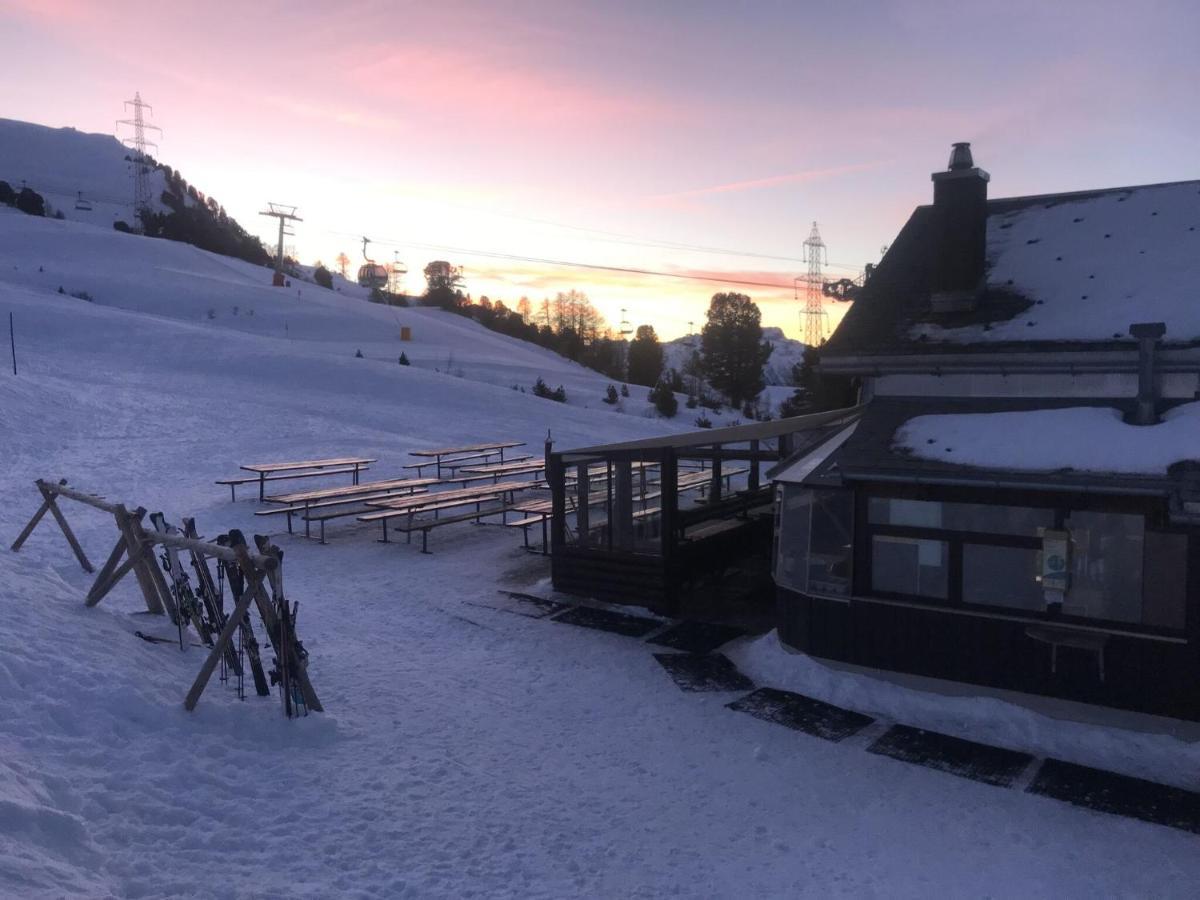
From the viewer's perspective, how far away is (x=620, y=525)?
1192 cm

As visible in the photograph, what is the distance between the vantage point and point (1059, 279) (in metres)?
10.9

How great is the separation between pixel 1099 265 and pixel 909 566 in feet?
17.1

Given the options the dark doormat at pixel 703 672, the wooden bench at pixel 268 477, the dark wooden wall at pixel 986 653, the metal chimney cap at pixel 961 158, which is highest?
the metal chimney cap at pixel 961 158

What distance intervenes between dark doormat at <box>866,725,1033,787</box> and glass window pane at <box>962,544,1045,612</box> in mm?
1487

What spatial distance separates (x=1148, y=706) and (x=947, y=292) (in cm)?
550

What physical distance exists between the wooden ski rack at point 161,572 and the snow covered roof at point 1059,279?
755 cm

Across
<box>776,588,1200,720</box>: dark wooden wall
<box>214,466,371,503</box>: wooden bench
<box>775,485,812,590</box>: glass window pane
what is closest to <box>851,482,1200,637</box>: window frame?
<box>776,588,1200,720</box>: dark wooden wall

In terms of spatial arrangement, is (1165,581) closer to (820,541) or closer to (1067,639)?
(1067,639)

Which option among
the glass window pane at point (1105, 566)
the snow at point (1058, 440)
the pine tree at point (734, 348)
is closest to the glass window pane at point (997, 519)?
the glass window pane at point (1105, 566)

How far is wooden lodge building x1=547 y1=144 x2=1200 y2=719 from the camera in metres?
7.96

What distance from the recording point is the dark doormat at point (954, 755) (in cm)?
723

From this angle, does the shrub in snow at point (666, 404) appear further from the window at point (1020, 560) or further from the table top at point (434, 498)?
the window at point (1020, 560)

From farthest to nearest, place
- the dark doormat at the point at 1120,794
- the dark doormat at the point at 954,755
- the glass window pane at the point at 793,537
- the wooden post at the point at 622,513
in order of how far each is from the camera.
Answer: the wooden post at the point at 622,513 < the glass window pane at the point at 793,537 < the dark doormat at the point at 954,755 < the dark doormat at the point at 1120,794

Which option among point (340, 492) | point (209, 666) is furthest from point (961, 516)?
point (340, 492)
